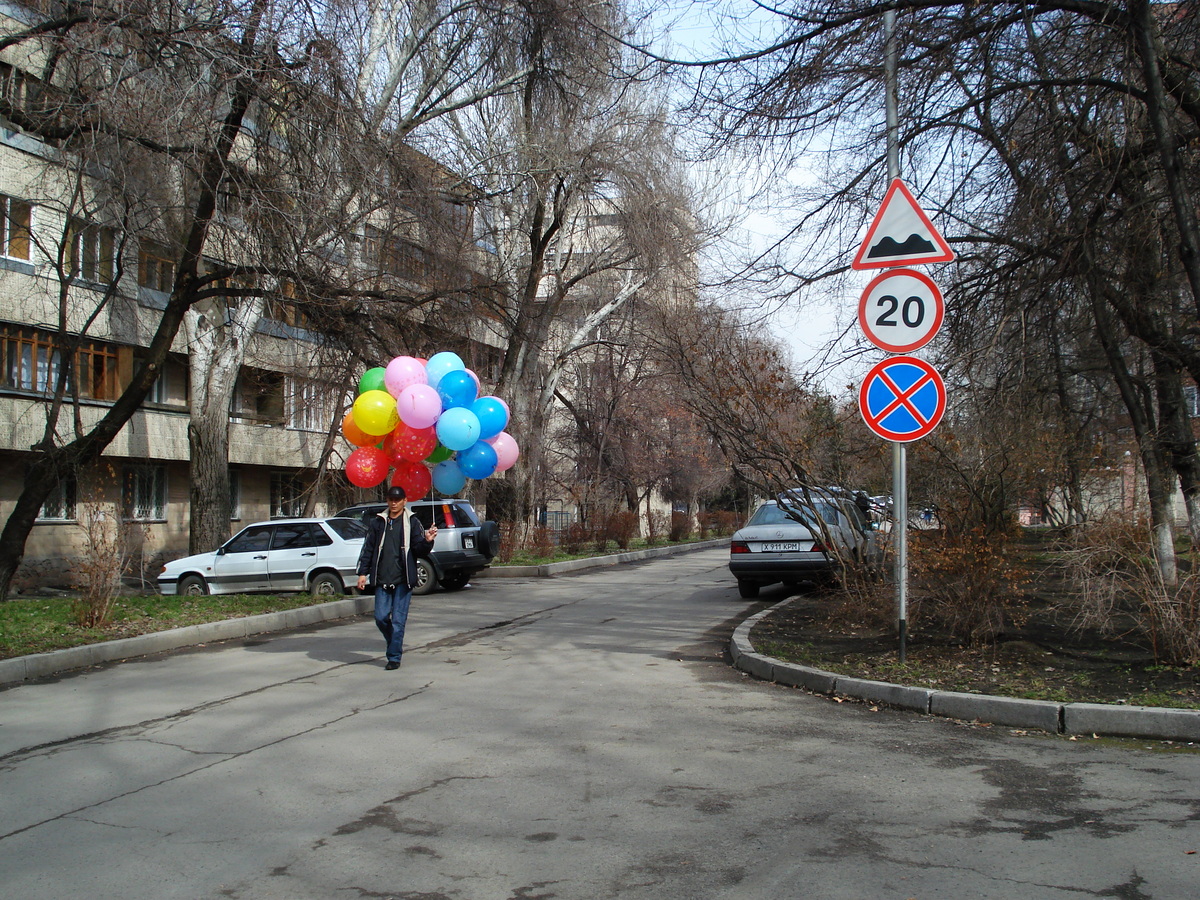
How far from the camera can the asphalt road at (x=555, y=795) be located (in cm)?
386

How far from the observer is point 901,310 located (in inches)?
313

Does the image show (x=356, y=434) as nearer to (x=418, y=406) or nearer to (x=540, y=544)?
(x=418, y=406)

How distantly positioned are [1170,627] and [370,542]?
7.40 metres

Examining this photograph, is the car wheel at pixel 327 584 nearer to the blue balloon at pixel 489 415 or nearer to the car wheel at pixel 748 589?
the blue balloon at pixel 489 415

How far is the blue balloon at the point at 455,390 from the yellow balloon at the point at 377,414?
59 centimetres

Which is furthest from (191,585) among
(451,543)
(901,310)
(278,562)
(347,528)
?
(901,310)

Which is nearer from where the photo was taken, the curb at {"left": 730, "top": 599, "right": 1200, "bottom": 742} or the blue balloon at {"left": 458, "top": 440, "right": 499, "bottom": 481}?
the curb at {"left": 730, "top": 599, "right": 1200, "bottom": 742}

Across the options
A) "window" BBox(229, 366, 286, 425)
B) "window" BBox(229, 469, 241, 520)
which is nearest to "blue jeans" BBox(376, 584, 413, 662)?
"window" BBox(229, 366, 286, 425)

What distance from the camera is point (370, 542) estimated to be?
958 centimetres

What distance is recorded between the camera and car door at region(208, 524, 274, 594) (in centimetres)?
1642

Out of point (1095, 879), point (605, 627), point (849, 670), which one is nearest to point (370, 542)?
point (605, 627)

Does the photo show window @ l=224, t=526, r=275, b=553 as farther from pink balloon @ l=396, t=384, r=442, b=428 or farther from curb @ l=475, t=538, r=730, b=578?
pink balloon @ l=396, t=384, r=442, b=428

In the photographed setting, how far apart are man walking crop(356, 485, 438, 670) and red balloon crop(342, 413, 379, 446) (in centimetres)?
173

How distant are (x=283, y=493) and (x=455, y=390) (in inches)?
924
